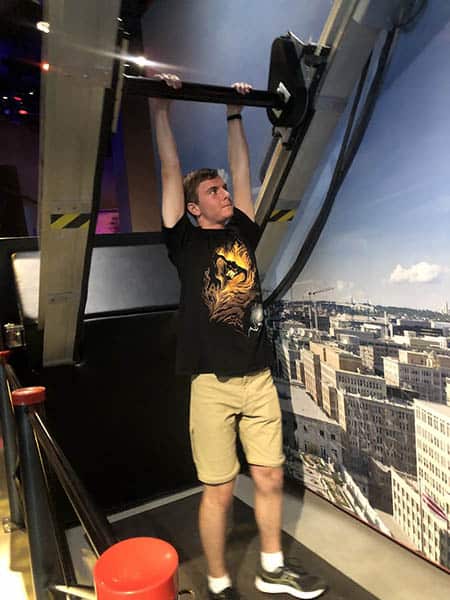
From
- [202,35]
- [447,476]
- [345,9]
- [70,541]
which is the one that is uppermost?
[202,35]

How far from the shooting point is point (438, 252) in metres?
1.66

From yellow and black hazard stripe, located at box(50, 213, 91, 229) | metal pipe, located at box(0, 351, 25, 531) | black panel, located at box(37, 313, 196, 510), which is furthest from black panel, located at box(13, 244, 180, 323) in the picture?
yellow and black hazard stripe, located at box(50, 213, 91, 229)

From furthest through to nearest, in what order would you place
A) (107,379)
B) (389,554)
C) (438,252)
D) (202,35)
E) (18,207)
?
(18,207) < (202,35) < (107,379) < (389,554) < (438,252)

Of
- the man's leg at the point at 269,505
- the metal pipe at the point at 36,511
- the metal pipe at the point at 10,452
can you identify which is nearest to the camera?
the metal pipe at the point at 36,511

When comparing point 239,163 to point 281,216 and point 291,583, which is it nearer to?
point 281,216

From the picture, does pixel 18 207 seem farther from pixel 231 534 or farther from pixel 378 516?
Answer: pixel 378 516

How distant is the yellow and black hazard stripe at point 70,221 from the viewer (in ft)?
5.95

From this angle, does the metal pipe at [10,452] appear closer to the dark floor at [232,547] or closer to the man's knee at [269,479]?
the dark floor at [232,547]

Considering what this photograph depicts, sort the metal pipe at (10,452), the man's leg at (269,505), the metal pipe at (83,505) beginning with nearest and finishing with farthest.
→ the metal pipe at (83,505) → the man's leg at (269,505) → the metal pipe at (10,452)

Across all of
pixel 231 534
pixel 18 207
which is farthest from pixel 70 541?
pixel 18 207

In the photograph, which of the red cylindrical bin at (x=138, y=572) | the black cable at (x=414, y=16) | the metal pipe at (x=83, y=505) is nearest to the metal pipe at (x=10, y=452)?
the metal pipe at (x=83, y=505)

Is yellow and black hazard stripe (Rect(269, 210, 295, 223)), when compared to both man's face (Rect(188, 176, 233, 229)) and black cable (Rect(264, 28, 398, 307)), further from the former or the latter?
man's face (Rect(188, 176, 233, 229))

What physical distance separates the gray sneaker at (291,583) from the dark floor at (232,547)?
1.1 inches

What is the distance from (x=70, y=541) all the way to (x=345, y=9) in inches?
95.7
